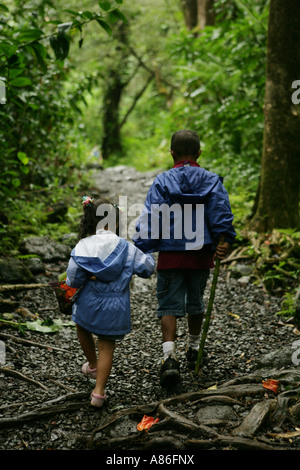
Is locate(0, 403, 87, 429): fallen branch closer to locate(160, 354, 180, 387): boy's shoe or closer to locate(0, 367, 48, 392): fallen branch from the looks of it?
locate(0, 367, 48, 392): fallen branch

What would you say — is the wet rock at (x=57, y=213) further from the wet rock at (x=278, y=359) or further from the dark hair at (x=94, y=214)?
the wet rock at (x=278, y=359)

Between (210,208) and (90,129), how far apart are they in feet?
56.9

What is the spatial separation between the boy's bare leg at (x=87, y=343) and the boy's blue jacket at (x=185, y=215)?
716 mm

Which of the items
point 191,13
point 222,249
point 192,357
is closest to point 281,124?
point 222,249

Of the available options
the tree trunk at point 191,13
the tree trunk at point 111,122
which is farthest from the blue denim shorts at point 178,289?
the tree trunk at point 111,122

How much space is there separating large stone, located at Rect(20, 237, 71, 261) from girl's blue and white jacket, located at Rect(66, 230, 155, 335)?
307cm

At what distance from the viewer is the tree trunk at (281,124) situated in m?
5.53

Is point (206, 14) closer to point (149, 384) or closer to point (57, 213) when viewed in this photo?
point (57, 213)

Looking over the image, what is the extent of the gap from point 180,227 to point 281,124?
324cm

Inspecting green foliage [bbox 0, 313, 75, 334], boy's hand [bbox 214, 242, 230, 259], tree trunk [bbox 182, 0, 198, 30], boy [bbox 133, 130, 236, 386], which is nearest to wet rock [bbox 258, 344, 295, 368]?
boy [bbox 133, 130, 236, 386]

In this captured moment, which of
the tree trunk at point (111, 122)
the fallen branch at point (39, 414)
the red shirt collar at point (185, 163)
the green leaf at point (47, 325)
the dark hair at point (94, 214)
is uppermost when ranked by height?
the tree trunk at point (111, 122)

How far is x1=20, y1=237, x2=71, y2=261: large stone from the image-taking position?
5891mm
